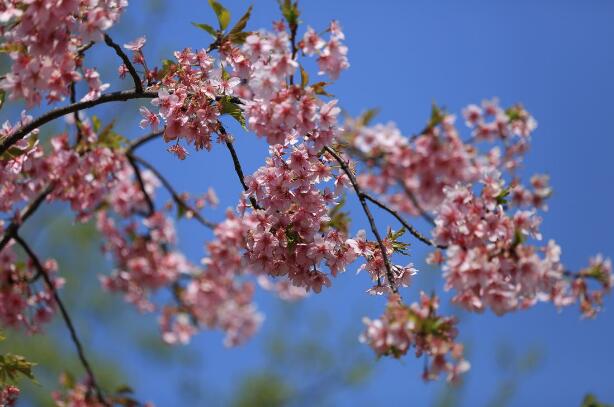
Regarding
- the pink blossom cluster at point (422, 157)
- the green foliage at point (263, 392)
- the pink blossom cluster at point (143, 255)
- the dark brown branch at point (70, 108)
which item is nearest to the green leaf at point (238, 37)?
the dark brown branch at point (70, 108)

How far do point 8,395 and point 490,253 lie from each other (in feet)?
7.69

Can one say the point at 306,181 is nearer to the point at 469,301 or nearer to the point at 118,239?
the point at 469,301

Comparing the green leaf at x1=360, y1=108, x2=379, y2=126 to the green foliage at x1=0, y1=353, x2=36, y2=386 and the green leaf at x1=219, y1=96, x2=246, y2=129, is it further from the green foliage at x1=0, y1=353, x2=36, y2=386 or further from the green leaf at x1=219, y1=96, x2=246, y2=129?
the green foliage at x1=0, y1=353, x2=36, y2=386

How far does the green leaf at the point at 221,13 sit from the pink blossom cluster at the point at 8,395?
195 cm

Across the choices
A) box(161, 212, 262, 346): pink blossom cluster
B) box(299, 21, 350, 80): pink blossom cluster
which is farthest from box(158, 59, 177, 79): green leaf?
box(161, 212, 262, 346): pink blossom cluster

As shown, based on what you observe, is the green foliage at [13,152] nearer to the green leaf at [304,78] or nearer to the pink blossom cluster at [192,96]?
the pink blossom cluster at [192,96]

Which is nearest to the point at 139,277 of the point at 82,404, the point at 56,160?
the point at 82,404

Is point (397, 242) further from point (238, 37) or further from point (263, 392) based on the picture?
point (263, 392)

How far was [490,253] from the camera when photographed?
6.55ft

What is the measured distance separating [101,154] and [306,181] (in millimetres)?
1561

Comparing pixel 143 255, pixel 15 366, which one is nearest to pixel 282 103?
pixel 15 366

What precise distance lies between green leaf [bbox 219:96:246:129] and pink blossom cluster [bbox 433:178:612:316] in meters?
0.98

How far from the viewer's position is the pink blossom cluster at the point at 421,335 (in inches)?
76.1

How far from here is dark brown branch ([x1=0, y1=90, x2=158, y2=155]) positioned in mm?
2650
